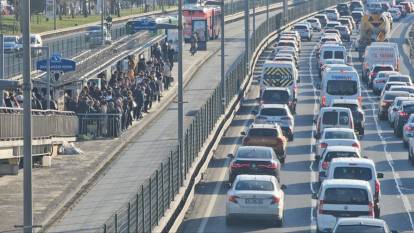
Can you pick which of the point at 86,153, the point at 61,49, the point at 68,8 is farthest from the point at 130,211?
the point at 68,8

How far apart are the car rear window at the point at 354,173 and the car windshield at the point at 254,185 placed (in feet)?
8.72

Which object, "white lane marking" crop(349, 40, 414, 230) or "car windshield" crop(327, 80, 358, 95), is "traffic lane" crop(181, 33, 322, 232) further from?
"white lane marking" crop(349, 40, 414, 230)

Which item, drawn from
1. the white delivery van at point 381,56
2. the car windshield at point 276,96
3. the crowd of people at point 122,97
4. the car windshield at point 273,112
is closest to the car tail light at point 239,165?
the crowd of people at point 122,97

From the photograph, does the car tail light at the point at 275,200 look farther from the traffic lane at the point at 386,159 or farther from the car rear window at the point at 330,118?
the car rear window at the point at 330,118

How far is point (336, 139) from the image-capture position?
45844 mm

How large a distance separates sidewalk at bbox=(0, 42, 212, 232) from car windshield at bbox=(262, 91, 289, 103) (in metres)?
8.38

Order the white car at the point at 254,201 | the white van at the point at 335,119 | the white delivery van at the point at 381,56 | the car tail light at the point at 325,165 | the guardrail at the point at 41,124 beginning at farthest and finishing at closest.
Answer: the white delivery van at the point at 381,56, the white van at the point at 335,119, the car tail light at the point at 325,165, the guardrail at the point at 41,124, the white car at the point at 254,201

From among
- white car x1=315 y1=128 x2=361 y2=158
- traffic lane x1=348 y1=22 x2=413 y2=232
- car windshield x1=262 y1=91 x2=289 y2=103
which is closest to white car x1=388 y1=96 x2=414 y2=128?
traffic lane x1=348 y1=22 x2=413 y2=232

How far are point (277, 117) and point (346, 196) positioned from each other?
20.1 meters

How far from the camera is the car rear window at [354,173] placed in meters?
36.4

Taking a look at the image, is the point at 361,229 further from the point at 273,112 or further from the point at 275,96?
the point at 275,96

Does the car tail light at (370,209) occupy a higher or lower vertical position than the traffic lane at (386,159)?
higher

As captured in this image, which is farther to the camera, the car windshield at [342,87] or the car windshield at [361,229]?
the car windshield at [342,87]

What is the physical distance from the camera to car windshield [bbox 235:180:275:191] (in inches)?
1352
